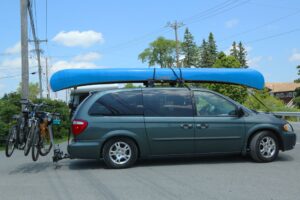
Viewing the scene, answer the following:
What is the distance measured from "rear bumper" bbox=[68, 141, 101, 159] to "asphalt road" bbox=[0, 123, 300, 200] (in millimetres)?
315

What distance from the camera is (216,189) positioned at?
675 centimetres

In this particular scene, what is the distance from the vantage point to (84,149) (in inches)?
341

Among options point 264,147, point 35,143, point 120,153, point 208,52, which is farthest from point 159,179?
point 208,52

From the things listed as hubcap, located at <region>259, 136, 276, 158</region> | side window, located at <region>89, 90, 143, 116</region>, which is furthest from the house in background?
side window, located at <region>89, 90, 143, 116</region>

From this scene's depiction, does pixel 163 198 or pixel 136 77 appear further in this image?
pixel 136 77

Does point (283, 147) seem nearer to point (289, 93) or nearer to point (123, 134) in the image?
point (123, 134)

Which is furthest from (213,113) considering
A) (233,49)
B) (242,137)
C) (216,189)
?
(233,49)

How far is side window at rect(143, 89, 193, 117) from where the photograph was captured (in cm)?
896

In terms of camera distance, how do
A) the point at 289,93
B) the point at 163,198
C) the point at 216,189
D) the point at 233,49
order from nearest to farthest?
the point at 163,198, the point at 216,189, the point at 233,49, the point at 289,93

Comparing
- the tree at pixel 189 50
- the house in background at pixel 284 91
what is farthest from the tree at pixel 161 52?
the house in background at pixel 284 91

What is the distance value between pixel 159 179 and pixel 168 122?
61.4 inches

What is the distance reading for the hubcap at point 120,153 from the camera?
8.77 metres

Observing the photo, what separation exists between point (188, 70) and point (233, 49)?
3410 inches

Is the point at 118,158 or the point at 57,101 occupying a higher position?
the point at 57,101
